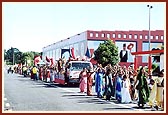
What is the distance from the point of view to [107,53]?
20969 mm

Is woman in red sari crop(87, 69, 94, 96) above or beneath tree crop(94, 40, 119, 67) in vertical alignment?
beneath

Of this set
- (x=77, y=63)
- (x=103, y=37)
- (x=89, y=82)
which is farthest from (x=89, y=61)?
(x=103, y=37)

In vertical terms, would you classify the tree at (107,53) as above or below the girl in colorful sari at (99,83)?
above

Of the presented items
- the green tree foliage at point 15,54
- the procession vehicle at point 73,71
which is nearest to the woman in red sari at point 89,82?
the green tree foliage at point 15,54

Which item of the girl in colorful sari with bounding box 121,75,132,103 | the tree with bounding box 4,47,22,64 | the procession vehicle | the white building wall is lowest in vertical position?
the girl in colorful sari with bounding box 121,75,132,103

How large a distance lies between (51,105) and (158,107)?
3067 millimetres

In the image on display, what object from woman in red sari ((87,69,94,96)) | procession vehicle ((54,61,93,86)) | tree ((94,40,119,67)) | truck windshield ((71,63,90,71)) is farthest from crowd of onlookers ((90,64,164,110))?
truck windshield ((71,63,90,71))

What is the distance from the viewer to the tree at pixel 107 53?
1884cm

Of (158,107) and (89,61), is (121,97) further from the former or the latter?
(89,61)

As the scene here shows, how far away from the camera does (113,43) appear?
60.2 ft

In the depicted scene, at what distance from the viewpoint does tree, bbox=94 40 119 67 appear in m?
18.8

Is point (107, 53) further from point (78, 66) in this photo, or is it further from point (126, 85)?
point (126, 85)

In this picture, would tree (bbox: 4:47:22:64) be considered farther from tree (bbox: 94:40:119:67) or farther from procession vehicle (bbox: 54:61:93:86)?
procession vehicle (bbox: 54:61:93:86)

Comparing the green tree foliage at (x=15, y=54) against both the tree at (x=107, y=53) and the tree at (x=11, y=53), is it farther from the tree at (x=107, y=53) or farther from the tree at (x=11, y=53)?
the tree at (x=107, y=53)
